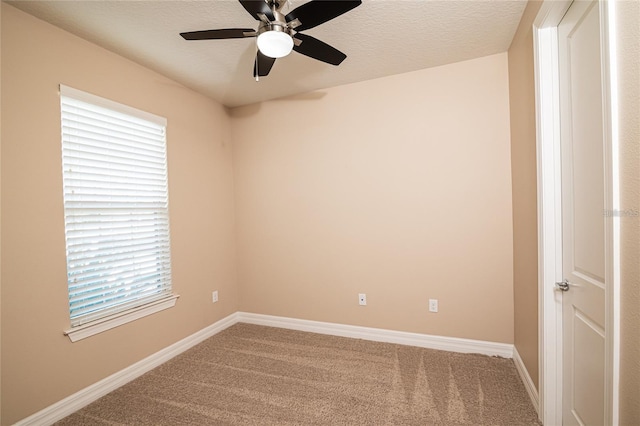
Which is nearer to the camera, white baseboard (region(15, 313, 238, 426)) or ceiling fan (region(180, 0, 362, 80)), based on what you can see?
ceiling fan (region(180, 0, 362, 80))

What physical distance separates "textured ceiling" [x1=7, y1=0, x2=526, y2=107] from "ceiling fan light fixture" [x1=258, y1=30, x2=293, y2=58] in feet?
1.99

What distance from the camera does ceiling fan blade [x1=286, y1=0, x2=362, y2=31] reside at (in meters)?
1.34

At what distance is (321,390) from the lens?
2162 millimetres

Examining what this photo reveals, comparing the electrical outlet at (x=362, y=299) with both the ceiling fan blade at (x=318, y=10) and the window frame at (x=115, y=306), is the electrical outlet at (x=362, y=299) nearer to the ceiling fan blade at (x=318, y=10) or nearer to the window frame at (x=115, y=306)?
the window frame at (x=115, y=306)

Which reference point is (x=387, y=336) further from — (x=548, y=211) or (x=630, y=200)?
(x=630, y=200)

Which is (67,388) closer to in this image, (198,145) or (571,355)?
(198,145)

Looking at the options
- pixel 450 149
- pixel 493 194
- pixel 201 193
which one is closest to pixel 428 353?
pixel 493 194

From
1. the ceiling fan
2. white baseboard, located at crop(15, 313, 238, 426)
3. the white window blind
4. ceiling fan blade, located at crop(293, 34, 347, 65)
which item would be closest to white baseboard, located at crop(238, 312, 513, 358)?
white baseboard, located at crop(15, 313, 238, 426)

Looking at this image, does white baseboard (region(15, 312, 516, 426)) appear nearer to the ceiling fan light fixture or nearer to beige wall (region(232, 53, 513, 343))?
beige wall (region(232, 53, 513, 343))

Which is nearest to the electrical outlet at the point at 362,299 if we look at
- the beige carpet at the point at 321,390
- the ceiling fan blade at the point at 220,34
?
the beige carpet at the point at 321,390

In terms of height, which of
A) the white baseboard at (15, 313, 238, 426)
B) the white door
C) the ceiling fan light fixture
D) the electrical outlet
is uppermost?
the ceiling fan light fixture

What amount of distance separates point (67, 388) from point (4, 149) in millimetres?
1601

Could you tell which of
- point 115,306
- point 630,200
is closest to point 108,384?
point 115,306

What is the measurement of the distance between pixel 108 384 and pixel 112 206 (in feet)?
4.47
